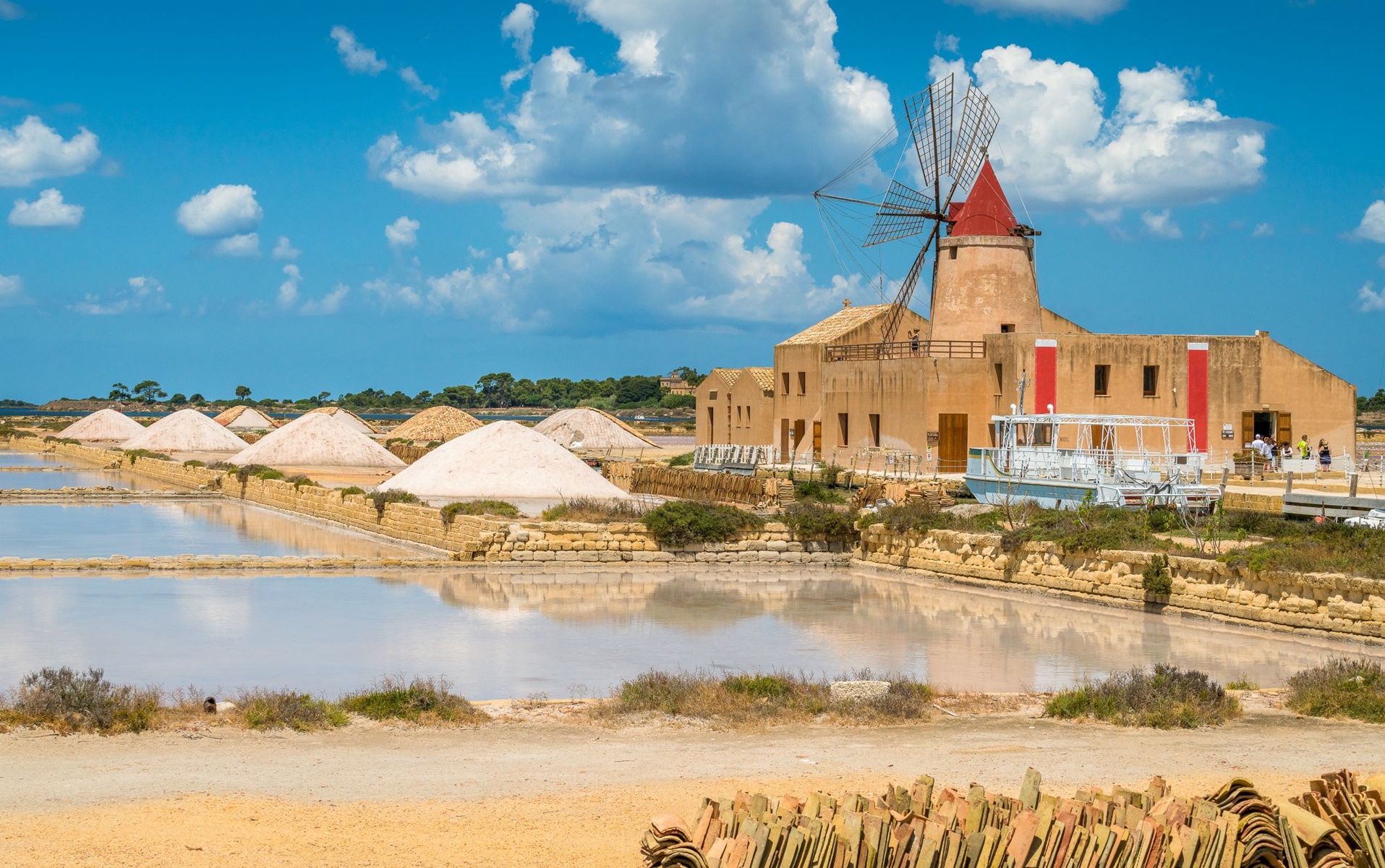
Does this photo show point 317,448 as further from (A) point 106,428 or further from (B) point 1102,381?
(A) point 106,428

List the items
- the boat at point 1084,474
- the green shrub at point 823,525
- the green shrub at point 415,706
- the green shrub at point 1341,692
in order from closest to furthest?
the green shrub at point 415,706, the green shrub at point 1341,692, the boat at point 1084,474, the green shrub at point 823,525

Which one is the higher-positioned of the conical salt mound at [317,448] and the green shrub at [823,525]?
the conical salt mound at [317,448]

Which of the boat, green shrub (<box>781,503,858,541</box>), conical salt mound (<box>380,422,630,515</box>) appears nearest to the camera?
the boat

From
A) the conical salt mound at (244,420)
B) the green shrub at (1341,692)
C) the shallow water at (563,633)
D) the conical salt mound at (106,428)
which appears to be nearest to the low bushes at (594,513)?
the shallow water at (563,633)

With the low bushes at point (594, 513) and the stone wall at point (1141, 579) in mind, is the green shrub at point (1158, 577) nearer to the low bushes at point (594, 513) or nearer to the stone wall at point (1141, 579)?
the stone wall at point (1141, 579)

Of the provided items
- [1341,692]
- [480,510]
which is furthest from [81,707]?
[480,510]

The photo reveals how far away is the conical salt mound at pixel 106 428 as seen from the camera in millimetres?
46219

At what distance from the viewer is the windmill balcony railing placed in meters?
21.8

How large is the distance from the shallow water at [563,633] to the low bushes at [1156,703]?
3.35 ft

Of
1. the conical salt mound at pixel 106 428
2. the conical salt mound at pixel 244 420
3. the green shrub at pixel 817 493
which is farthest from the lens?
the conical salt mound at pixel 244 420

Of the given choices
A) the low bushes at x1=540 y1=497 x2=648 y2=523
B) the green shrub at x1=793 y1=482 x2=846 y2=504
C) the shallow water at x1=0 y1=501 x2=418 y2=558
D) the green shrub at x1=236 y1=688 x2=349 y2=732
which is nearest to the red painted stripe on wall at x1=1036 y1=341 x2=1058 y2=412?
the green shrub at x1=793 y1=482 x2=846 y2=504

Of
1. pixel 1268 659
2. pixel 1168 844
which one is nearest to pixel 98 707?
pixel 1168 844

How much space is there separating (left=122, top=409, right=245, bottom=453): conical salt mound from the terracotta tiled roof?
791 inches

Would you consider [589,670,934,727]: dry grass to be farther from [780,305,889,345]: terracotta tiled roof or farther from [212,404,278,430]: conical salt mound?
[212,404,278,430]: conical salt mound
